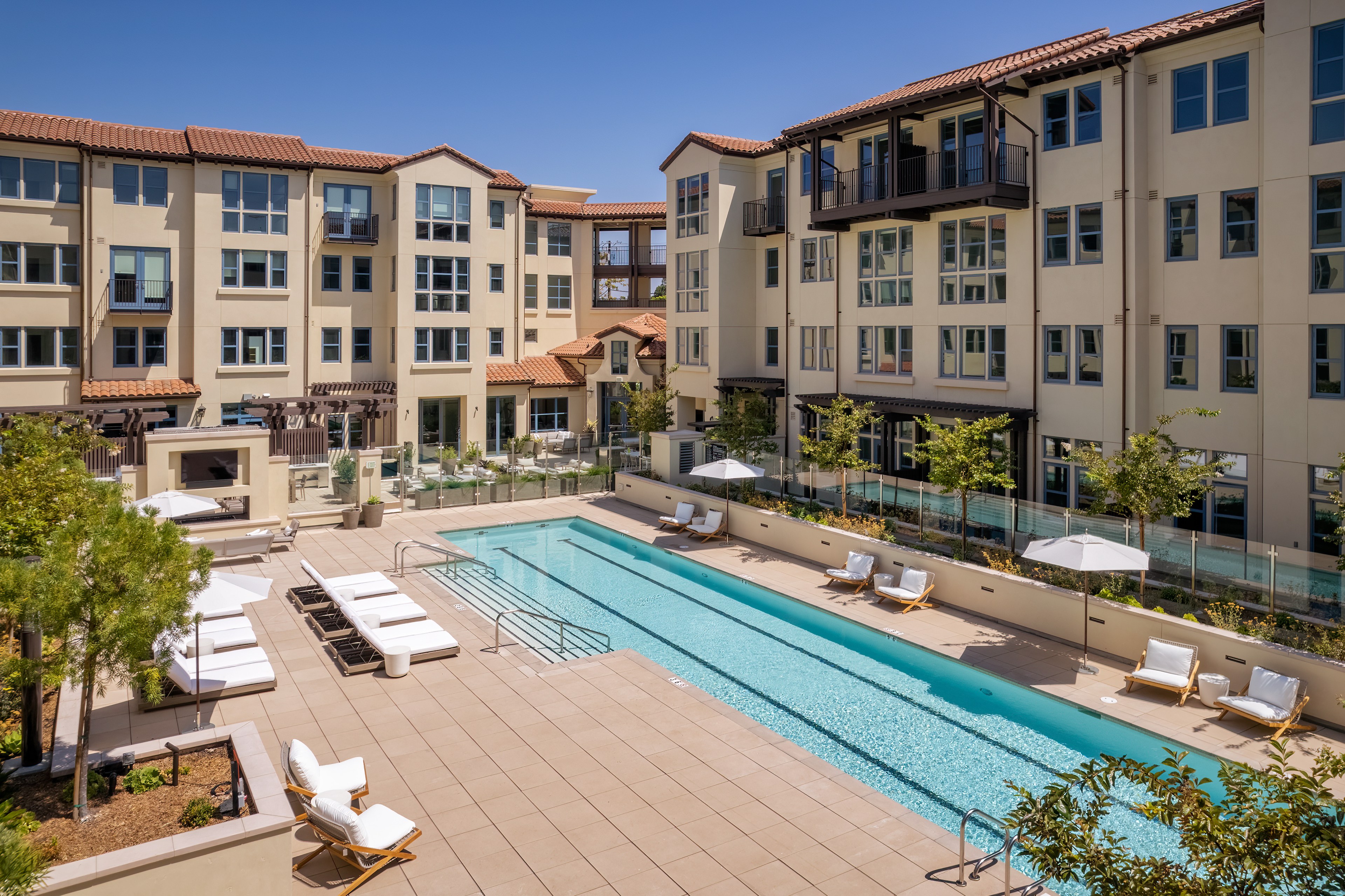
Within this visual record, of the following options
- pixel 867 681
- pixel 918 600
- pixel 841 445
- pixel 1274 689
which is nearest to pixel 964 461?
pixel 918 600

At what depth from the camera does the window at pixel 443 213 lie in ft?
117

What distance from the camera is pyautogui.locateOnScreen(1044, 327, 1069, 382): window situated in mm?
22672

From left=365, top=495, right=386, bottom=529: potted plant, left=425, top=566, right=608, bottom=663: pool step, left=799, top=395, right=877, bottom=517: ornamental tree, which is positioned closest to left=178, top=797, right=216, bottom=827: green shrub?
left=425, top=566, right=608, bottom=663: pool step

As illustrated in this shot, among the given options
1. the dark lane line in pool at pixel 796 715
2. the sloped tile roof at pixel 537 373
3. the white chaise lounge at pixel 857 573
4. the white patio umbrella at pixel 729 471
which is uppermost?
the sloped tile roof at pixel 537 373

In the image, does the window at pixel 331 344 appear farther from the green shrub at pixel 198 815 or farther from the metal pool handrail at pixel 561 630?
the green shrub at pixel 198 815

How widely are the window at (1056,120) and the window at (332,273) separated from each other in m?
25.9

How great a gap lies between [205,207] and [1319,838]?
36010 mm

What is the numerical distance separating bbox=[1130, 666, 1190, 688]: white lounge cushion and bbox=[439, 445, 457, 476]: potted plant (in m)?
23.1

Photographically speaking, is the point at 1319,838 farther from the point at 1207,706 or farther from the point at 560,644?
the point at 560,644

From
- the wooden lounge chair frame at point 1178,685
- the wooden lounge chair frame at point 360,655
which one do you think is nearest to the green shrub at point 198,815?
the wooden lounge chair frame at point 360,655

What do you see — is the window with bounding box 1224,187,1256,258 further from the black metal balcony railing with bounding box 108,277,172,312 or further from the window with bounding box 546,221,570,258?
the black metal balcony railing with bounding box 108,277,172,312

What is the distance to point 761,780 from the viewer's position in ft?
35.9

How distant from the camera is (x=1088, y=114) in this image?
863 inches

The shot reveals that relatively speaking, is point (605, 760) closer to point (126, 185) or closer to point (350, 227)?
point (350, 227)
